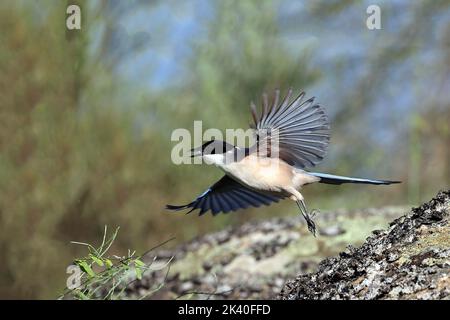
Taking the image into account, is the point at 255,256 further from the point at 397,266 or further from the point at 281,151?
the point at 397,266

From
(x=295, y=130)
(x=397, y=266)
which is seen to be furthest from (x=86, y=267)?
(x=295, y=130)

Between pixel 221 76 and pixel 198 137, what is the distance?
3.15 ft

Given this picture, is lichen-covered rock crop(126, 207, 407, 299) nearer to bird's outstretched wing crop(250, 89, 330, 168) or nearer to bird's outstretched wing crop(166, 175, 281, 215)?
bird's outstretched wing crop(166, 175, 281, 215)

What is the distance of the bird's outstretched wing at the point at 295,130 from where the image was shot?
3.41 meters

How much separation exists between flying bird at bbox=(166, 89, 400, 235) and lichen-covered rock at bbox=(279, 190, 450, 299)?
636mm

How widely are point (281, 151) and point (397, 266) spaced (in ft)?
4.04

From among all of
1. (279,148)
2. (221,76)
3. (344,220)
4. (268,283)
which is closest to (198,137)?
(221,76)

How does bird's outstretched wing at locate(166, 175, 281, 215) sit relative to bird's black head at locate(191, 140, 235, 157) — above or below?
below

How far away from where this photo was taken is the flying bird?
11.3 feet

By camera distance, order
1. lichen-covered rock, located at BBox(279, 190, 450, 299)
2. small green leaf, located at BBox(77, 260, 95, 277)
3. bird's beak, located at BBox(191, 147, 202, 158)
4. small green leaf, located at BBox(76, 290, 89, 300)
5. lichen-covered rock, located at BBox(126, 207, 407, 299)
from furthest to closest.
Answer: lichen-covered rock, located at BBox(126, 207, 407, 299) < bird's beak, located at BBox(191, 147, 202, 158) < small green leaf, located at BBox(77, 260, 95, 277) < small green leaf, located at BBox(76, 290, 89, 300) < lichen-covered rock, located at BBox(279, 190, 450, 299)

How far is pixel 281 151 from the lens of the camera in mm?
3607

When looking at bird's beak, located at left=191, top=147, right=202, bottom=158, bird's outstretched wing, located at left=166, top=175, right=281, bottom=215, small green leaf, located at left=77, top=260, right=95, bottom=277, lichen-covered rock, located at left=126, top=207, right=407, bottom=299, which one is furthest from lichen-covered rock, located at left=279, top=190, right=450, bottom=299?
lichen-covered rock, located at left=126, top=207, right=407, bottom=299

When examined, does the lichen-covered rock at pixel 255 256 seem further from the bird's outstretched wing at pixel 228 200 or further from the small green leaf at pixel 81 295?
the small green leaf at pixel 81 295

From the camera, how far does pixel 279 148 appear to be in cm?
358
